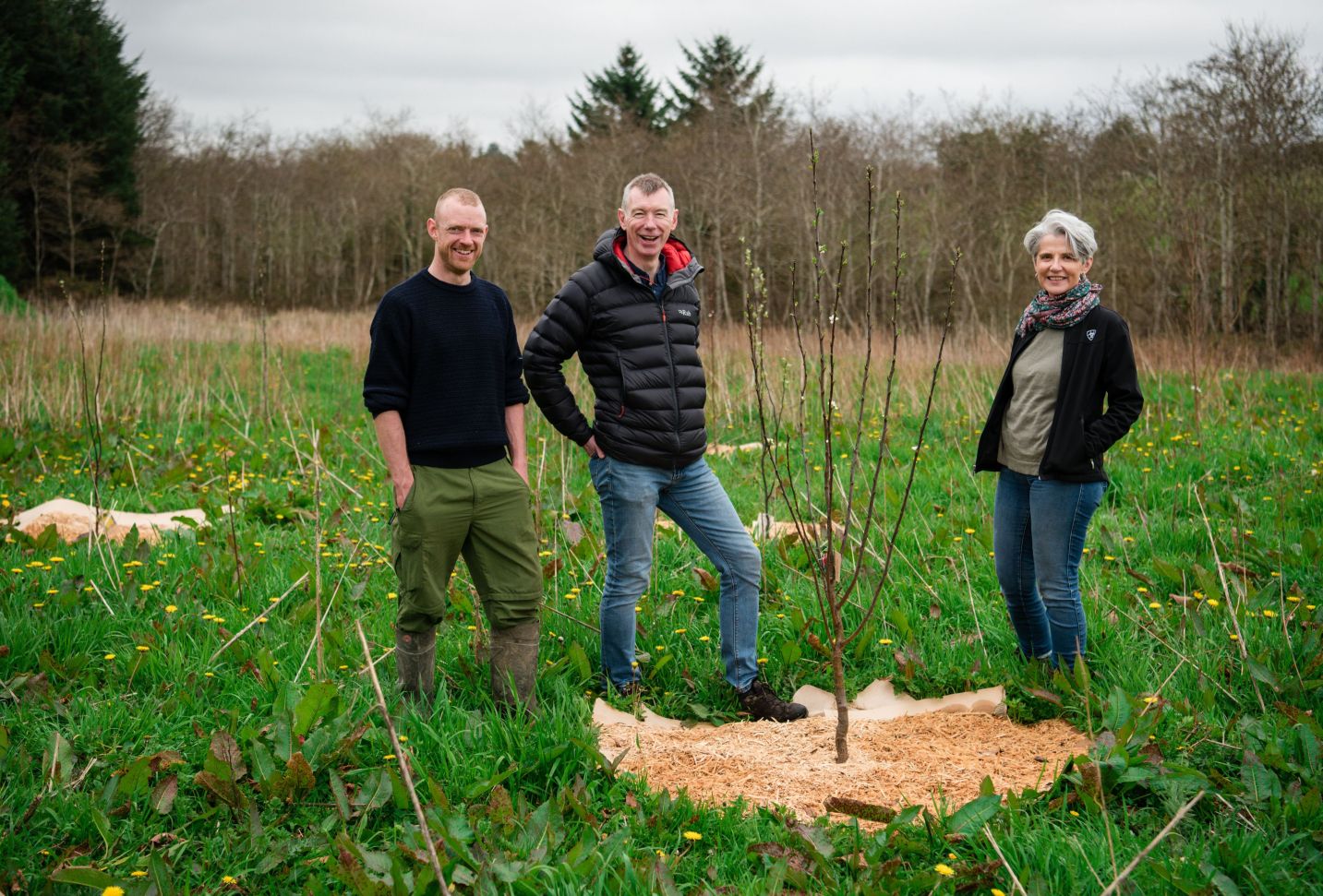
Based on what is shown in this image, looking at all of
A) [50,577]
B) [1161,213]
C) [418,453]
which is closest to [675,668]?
[418,453]

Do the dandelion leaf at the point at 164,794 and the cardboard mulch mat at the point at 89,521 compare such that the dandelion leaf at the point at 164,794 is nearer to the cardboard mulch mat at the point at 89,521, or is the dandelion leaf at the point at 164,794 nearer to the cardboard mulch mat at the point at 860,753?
the cardboard mulch mat at the point at 860,753

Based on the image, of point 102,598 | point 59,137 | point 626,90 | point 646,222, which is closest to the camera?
point 646,222

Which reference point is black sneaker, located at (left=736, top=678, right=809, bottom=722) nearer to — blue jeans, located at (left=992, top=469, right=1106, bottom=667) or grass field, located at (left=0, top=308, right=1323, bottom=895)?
grass field, located at (left=0, top=308, right=1323, bottom=895)

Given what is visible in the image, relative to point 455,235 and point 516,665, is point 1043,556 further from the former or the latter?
point 455,235

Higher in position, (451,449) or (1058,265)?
(1058,265)

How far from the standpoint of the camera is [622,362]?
11.9ft

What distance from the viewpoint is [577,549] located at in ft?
17.4

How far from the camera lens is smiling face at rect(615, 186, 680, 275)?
140 inches

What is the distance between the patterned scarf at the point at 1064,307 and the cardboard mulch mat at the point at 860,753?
1.43m

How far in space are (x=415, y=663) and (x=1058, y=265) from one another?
2.75 metres

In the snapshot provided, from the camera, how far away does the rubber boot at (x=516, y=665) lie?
3.41 m

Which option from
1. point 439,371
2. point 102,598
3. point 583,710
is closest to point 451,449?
point 439,371

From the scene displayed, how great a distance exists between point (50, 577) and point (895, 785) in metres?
3.89

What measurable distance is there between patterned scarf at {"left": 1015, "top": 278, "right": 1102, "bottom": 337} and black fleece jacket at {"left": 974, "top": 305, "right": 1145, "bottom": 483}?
3 cm
